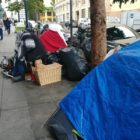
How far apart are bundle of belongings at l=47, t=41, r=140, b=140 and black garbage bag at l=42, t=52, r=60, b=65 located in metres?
3.11

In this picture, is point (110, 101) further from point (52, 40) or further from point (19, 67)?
point (52, 40)

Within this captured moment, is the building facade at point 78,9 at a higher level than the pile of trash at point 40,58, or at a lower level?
higher

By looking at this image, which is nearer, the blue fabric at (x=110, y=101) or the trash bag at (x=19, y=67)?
the blue fabric at (x=110, y=101)

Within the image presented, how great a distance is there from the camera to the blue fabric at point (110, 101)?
99.7 inches

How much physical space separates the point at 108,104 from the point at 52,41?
486 centimetres

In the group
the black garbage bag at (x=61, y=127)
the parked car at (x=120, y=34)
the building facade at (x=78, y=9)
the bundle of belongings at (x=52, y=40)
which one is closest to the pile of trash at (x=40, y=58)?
the bundle of belongings at (x=52, y=40)

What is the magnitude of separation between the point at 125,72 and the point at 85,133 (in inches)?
33.9

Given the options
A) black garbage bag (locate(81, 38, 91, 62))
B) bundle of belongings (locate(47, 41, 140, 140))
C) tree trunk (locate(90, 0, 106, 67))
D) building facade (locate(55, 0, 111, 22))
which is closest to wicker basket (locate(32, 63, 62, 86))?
tree trunk (locate(90, 0, 106, 67))

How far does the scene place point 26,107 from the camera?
4.62 m

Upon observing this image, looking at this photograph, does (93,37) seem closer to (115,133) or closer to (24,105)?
(24,105)

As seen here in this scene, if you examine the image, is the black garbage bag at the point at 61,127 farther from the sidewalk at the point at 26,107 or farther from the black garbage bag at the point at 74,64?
the black garbage bag at the point at 74,64

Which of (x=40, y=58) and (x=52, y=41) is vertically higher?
(x=52, y=41)

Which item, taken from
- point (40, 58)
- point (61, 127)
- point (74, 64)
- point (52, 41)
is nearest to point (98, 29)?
point (74, 64)

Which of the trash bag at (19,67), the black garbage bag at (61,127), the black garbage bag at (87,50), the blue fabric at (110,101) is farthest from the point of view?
the black garbage bag at (87,50)
